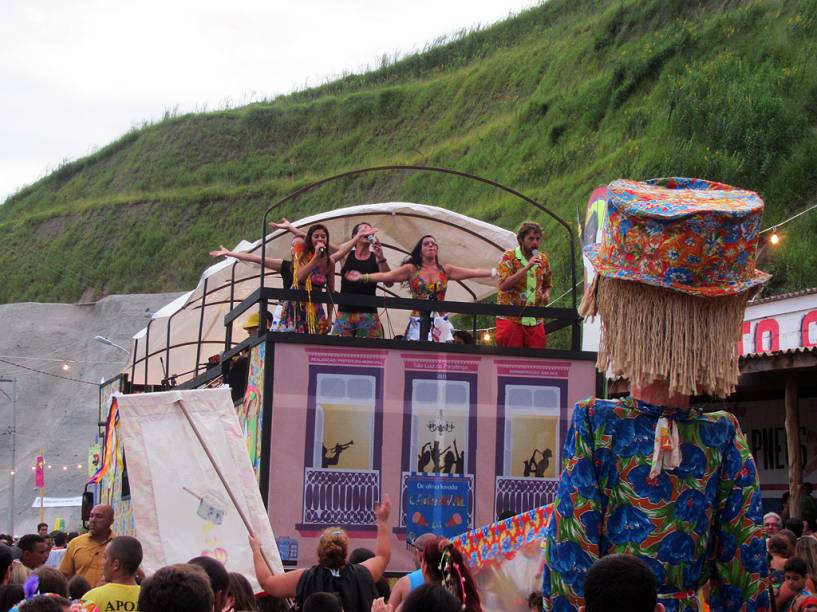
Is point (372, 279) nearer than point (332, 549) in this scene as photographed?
No

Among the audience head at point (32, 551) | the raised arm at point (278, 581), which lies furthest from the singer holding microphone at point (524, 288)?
the raised arm at point (278, 581)

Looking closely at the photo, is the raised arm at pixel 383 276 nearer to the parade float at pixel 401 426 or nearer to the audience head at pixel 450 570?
the parade float at pixel 401 426

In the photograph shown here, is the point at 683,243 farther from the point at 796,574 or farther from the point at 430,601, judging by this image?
the point at 796,574

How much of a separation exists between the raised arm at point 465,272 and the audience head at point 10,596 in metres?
7.52

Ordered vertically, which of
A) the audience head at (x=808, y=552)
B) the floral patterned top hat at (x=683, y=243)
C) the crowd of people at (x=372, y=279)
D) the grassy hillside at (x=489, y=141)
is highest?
the grassy hillside at (x=489, y=141)

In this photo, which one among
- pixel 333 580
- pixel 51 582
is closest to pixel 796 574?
pixel 333 580

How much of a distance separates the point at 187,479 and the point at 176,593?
5.63m

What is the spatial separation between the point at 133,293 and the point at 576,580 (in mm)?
59921

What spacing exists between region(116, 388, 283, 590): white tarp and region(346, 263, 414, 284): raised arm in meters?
3.32

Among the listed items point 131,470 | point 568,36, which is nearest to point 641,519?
point 131,470

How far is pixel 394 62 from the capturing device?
75812 mm

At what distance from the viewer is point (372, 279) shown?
12.3m

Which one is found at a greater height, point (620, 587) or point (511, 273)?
point (511, 273)

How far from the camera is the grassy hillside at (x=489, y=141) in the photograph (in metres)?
28.9
